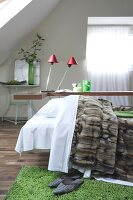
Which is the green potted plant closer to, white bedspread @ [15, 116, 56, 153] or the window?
the window

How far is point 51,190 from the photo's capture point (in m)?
1.80

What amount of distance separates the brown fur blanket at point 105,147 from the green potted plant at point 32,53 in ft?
9.67

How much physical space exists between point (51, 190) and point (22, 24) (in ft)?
10.3

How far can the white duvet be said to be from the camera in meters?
1.98

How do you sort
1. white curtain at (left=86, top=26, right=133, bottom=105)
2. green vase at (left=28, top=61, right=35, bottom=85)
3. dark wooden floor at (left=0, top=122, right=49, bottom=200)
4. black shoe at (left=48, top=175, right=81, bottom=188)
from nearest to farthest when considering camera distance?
black shoe at (left=48, top=175, right=81, bottom=188) < dark wooden floor at (left=0, top=122, right=49, bottom=200) < green vase at (left=28, top=61, right=35, bottom=85) < white curtain at (left=86, top=26, right=133, bottom=105)

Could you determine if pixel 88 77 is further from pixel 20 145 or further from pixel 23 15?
pixel 20 145

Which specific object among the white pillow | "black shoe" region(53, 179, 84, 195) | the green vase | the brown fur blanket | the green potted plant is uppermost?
the green potted plant

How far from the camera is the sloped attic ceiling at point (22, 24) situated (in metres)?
3.67

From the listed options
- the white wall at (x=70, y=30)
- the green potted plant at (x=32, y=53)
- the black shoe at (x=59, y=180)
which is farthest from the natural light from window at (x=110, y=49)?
the black shoe at (x=59, y=180)

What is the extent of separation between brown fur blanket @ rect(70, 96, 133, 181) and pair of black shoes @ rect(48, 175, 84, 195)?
0.14m

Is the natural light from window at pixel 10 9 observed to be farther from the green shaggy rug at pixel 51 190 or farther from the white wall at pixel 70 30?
→ the green shaggy rug at pixel 51 190

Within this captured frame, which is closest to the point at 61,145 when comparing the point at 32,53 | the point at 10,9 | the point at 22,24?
the point at 10,9

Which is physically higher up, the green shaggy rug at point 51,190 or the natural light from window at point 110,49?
the natural light from window at point 110,49

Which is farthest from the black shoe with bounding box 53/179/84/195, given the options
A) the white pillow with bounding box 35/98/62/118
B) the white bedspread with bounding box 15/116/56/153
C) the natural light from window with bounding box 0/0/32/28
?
the natural light from window with bounding box 0/0/32/28
